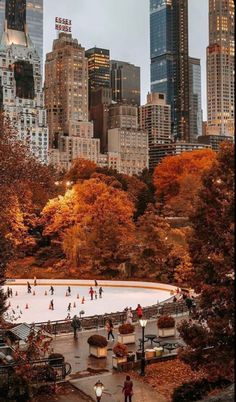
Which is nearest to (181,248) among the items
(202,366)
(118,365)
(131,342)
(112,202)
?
(112,202)

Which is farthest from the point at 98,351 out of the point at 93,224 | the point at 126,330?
the point at 93,224

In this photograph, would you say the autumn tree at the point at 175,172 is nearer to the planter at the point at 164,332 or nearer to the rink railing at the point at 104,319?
the rink railing at the point at 104,319

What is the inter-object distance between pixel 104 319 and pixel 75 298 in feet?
48.5

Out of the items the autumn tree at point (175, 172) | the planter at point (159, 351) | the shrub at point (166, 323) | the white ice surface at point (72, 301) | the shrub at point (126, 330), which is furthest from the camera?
the autumn tree at point (175, 172)

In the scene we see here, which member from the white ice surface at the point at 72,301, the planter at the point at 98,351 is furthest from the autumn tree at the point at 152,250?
the planter at the point at 98,351

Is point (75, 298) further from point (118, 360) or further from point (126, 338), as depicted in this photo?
point (118, 360)

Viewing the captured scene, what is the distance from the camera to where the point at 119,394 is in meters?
20.5

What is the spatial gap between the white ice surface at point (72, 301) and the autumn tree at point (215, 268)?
18880 millimetres

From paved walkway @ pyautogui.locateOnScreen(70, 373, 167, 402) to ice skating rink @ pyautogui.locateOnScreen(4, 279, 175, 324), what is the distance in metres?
12.6

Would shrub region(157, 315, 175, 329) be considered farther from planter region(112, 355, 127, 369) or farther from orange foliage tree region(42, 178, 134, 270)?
orange foliage tree region(42, 178, 134, 270)

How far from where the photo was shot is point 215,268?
1717cm

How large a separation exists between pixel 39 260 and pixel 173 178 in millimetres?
27400

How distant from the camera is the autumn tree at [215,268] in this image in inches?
654

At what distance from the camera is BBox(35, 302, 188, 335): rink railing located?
30.6 meters
